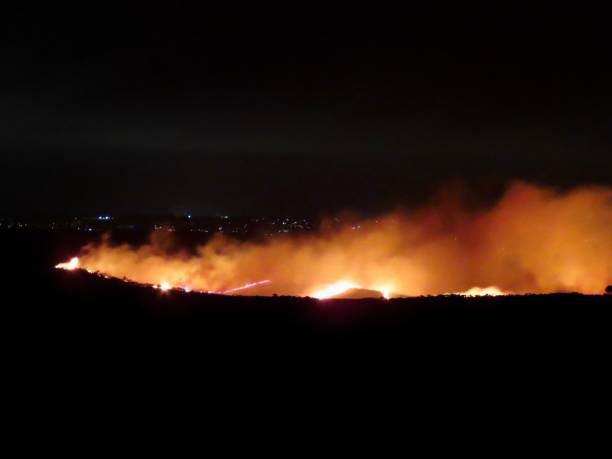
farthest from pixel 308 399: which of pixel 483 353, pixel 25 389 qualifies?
pixel 25 389

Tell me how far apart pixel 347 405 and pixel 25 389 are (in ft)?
17.6

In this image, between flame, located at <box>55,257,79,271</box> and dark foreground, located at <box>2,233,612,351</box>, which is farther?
flame, located at <box>55,257,79,271</box>

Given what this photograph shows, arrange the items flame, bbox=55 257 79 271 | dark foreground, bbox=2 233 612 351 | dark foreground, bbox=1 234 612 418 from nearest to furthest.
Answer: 1. dark foreground, bbox=1 234 612 418
2. dark foreground, bbox=2 233 612 351
3. flame, bbox=55 257 79 271

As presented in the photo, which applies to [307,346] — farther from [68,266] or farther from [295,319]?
[68,266]

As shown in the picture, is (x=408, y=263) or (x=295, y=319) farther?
(x=408, y=263)

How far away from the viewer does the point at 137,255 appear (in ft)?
118

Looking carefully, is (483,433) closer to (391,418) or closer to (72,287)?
(391,418)

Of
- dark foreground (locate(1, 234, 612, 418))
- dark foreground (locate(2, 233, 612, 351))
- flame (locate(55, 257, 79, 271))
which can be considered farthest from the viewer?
flame (locate(55, 257, 79, 271))

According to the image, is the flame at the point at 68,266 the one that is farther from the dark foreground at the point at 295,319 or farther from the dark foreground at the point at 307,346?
the dark foreground at the point at 307,346

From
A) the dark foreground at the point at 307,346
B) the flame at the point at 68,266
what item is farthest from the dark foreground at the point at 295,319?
the flame at the point at 68,266

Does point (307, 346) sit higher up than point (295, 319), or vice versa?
point (295, 319)

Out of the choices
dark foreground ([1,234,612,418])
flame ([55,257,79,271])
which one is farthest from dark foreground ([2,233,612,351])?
flame ([55,257,79,271])

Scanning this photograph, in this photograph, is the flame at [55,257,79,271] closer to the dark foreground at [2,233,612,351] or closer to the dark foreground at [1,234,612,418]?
the dark foreground at [2,233,612,351]

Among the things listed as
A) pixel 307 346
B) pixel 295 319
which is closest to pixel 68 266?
pixel 295 319
